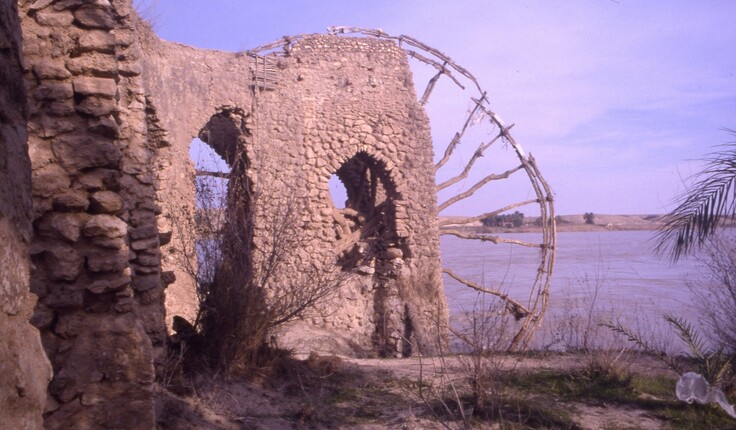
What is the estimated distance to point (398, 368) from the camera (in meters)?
8.34

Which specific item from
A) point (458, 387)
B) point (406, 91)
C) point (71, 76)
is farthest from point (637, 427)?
point (406, 91)

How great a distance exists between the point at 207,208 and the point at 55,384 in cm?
425

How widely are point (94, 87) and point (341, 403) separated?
4026 millimetres

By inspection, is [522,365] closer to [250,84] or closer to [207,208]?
[207,208]

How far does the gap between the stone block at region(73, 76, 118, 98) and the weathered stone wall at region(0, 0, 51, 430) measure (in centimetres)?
114

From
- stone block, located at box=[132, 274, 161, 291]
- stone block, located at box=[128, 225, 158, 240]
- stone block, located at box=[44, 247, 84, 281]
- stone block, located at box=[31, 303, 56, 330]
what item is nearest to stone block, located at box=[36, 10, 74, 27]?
stone block, located at box=[44, 247, 84, 281]

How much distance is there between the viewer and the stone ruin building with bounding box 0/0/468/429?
2.27 metres

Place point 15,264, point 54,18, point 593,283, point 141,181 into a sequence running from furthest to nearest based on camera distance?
point 593,283 → point 141,181 → point 54,18 → point 15,264

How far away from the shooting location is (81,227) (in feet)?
11.0

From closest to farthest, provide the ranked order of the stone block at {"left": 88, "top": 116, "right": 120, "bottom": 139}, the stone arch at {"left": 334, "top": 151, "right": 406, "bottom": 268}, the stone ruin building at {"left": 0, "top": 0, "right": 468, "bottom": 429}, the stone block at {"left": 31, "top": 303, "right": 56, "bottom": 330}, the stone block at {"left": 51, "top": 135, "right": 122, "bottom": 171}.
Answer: the stone ruin building at {"left": 0, "top": 0, "right": 468, "bottom": 429}
the stone block at {"left": 31, "top": 303, "right": 56, "bottom": 330}
the stone block at {"left": 51, "top": 135, "right": 122, "bottom": 171}
the stone block at {"left": 88, "top": 116, "right": 120, "bottom": 139}
the stone arch at {"left": 334, "top": 151, "right": 406, "bottom": 268}

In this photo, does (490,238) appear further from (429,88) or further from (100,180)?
(100,180)

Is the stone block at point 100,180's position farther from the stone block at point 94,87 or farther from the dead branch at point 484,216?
the dead branch at point 484,216

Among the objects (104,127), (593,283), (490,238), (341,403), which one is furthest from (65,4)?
(490,238)

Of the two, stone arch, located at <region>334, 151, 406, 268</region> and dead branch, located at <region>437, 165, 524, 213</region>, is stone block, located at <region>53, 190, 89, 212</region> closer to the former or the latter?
stone arch, located at <region>334, 151, 406, 268</region>
